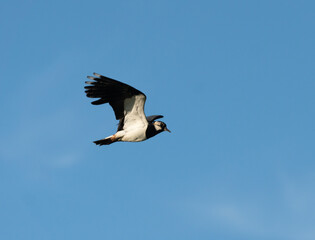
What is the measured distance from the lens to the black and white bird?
25641 millimetres

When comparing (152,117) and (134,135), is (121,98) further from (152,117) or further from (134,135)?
(152,117)

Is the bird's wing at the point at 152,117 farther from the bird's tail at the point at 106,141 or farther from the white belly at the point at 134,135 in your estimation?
the bird's tail at the point at 106,141

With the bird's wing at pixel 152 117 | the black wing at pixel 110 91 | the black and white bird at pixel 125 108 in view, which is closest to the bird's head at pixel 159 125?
the black and white bird at pixel 125 108

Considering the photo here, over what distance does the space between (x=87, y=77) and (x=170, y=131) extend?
14.7 feet

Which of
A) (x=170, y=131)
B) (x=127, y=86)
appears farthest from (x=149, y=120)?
(x=127, y=86)

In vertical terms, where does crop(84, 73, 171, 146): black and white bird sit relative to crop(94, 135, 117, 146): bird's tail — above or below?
above

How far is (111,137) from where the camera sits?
87.3ft

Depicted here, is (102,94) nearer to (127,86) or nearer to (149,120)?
(127,86)

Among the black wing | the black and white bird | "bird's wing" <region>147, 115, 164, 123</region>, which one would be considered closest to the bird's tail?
the black and white bird

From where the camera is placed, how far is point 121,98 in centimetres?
2617

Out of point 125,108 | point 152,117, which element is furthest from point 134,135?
point 152,117

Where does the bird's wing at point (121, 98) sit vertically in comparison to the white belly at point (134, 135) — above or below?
above

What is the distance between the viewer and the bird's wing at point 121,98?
83.9 feet

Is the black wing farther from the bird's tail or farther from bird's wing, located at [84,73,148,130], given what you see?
the bird's tail
